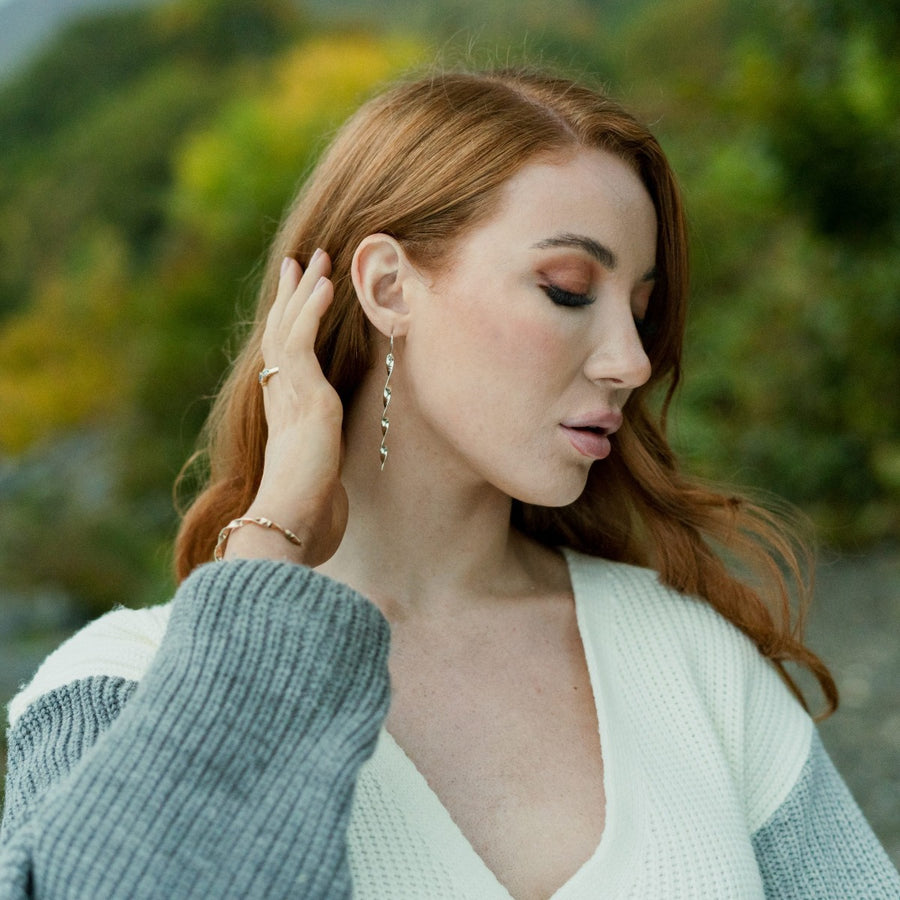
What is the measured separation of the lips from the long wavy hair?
0.31 metres

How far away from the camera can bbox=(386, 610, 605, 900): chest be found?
158 cm

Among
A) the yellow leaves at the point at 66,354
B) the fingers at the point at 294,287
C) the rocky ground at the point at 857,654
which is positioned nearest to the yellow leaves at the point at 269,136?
the yellow leaves at the point at 66,354

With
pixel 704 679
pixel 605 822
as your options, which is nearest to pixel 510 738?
pixel 605 822

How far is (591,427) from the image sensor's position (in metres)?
1.78

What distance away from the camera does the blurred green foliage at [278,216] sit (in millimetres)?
6043

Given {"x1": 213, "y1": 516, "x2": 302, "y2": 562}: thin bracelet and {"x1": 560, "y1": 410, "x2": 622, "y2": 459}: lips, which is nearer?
{"x1": 213, "y1": 516, "x2": 302, "y2": 562}: thin bracelet

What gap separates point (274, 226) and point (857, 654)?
472 cm

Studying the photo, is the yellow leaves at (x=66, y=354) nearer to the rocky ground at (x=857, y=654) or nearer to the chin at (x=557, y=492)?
the rocky ground at (x=857, y=654)

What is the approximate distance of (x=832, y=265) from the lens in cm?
701

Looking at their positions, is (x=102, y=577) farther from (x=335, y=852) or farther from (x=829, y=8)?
(x=335, y=852)

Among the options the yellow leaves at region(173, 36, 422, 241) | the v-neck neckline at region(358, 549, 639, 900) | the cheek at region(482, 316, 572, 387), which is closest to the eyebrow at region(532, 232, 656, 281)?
the cheek at region(482, 316, 572, 387)

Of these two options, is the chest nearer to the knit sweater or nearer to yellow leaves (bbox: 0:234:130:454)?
the knit sweater

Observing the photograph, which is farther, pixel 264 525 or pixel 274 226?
pixel 274 226

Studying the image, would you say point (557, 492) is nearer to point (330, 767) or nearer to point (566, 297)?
point (566, 297)
